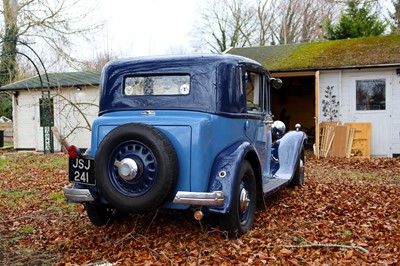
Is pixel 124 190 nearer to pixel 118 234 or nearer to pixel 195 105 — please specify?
pixel 118 234

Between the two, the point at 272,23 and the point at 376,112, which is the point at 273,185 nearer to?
the point at 376,112

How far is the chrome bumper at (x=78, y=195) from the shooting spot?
433 cm

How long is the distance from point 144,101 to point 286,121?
45.9 ft

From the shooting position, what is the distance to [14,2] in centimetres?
2186

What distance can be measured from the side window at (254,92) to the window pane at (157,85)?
2.79 ft

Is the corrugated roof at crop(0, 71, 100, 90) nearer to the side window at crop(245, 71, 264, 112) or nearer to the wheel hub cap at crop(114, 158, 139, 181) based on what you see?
the side window at crop(245, 71, 264, 112)

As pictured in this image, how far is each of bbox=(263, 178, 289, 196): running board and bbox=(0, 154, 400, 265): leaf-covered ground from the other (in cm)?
34

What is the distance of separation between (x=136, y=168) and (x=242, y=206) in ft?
4.14

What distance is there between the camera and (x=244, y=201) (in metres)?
4.47

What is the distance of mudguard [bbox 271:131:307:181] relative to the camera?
6407 millimetres

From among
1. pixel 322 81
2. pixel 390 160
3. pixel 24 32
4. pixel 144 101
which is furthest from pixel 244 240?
pixel 24 32

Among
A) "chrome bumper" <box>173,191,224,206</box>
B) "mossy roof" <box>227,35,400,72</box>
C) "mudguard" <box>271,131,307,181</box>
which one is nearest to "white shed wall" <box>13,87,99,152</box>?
"mossy roof" <box>227,35,400,72</box>

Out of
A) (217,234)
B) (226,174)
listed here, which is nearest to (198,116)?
(226,174)

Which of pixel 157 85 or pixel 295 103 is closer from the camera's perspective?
pixel 157 85
